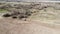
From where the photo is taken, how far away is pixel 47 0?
3791mm

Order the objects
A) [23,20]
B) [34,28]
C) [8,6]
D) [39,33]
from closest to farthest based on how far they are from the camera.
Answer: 1. [39,33]
2. [34,28]
3. [23,20]
4. [8,6]

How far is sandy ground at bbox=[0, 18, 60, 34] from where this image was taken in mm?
1992

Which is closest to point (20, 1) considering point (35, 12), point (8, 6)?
point (8, 6)

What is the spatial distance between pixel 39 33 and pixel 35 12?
93cm

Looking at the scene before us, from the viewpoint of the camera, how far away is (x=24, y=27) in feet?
7.00

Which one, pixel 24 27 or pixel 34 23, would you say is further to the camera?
pixel 34 23

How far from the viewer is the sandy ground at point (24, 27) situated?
1992 mm

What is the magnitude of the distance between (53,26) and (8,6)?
4.80ft

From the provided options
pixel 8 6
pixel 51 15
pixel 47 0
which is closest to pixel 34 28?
pixel 51 15

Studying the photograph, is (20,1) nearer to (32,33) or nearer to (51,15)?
(51,15)

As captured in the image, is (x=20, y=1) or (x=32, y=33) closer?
(x=32, y=33)

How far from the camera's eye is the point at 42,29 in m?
2.05

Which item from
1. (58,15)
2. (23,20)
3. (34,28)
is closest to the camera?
(34,28)

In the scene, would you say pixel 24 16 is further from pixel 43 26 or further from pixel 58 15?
pixel 58 15
